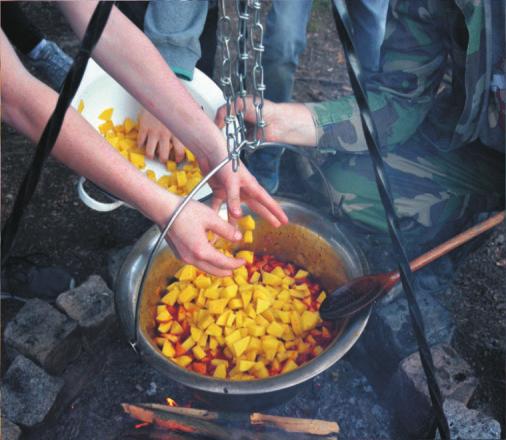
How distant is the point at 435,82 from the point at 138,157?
3.92ft

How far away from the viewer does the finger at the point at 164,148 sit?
75.0 inches

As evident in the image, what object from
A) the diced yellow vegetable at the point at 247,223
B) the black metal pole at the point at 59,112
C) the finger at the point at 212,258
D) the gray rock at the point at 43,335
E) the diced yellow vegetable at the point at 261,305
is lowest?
the gray rock at the point at 43,335

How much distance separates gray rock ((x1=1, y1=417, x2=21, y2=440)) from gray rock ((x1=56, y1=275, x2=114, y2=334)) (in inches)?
15.9

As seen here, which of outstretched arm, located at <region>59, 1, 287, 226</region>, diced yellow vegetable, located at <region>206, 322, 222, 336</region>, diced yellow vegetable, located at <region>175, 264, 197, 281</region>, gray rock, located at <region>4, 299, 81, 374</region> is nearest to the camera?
outstretched arm, located at <region>59, 1, 287, 226</region>

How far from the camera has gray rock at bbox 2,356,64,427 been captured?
71.1 inches

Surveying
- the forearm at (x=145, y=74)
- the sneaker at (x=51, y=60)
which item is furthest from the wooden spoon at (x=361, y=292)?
the sneaker at (x=51, y=60)

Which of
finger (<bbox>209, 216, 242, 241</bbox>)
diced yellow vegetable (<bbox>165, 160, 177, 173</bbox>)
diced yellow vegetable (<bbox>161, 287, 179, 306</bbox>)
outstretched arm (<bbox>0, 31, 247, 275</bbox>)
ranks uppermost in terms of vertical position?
outstretched arm (<bbox>0, 31, 247, 275</bbox>)

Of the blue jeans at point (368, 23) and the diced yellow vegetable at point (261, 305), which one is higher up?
the blue jeans at point (368, 23)

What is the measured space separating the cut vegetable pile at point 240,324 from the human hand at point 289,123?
42 cm

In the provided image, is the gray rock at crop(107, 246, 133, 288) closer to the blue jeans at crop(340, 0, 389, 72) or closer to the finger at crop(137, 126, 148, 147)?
the finger at crop(137, 126, 148, 147)

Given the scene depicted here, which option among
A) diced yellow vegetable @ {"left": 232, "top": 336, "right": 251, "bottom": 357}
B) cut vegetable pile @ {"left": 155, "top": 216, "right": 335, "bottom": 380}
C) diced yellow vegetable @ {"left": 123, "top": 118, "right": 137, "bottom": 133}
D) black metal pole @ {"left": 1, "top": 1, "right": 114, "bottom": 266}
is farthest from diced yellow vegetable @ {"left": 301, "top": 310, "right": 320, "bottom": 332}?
black metal pole @ {"left": 1, "top": 1, "right": 114, "bottom": 266}

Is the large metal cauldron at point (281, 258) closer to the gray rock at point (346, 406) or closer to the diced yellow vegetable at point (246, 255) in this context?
the diced yellow vegetable at point (246, 255)

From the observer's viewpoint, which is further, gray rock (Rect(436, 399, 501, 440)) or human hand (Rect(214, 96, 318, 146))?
human hand (Rect(214, 96, 318, 146))

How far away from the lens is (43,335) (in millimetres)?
1949
